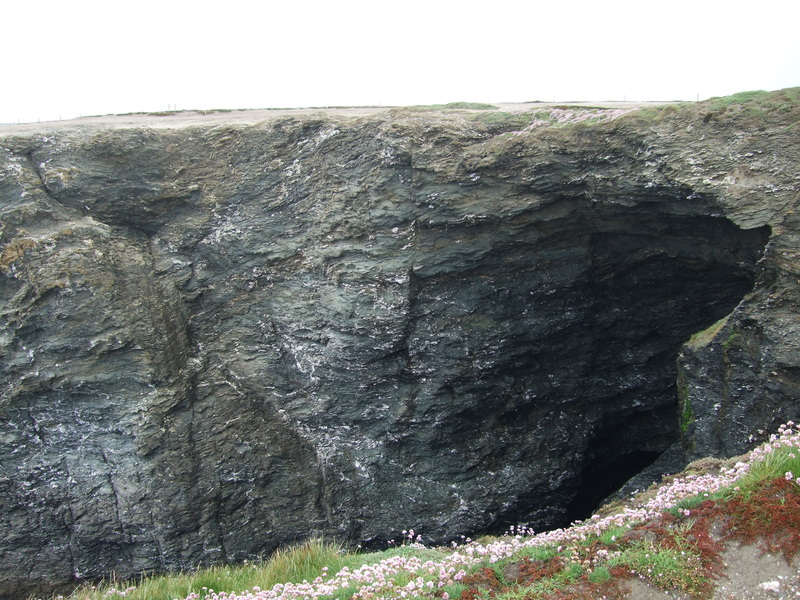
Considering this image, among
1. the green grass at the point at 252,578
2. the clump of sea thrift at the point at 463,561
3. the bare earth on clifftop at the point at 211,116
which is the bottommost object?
the green grass at the point at 252,578

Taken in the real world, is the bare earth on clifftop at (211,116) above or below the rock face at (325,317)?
above

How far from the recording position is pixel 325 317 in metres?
9.77

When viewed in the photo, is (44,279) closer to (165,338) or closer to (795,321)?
(165,338)

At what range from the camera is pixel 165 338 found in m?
9.73

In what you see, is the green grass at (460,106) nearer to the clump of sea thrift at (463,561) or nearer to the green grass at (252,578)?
the clump of sea thrift at (463,561)

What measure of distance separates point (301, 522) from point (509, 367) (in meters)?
4.13

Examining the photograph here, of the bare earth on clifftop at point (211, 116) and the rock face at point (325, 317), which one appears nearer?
the rock face at point (325, 317)

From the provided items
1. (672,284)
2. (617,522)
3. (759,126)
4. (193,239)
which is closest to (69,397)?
(193,239)

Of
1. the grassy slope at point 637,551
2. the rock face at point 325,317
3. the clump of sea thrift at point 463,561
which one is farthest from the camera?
the rock face at point 325,317

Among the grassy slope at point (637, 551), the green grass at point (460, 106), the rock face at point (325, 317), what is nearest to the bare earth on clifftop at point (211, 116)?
→ the green grass at point (460, 106)

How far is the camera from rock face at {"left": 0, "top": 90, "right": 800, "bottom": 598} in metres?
9.08

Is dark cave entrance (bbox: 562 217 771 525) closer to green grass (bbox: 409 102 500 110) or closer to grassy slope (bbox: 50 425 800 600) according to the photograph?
green grass (bbox: 409 102 500 110)

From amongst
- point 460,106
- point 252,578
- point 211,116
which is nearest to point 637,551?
point 252,578

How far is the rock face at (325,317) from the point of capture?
9.08 m
